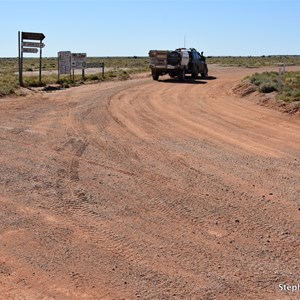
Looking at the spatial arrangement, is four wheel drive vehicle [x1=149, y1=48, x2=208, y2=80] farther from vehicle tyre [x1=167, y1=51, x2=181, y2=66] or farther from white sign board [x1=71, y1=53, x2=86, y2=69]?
white sign board [x1=71, y1=53, x2=86, y2=69]

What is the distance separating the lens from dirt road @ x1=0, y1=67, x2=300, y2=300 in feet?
16.5

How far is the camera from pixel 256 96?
21766 millimetres

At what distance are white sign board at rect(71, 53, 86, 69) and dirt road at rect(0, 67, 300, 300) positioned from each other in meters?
20.2

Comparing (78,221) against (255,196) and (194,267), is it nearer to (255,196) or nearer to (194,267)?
(194,267)

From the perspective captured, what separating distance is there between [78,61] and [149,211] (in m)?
28.2

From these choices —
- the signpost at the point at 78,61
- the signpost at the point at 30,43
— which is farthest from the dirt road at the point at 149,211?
the signpost at the point at 78,61

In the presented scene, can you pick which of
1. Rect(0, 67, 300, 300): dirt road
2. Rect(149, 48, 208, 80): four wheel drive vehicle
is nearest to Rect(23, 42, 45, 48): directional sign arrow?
Rect(149, 48, 208, 80): four wheel drive vehicle

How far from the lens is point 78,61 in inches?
1341

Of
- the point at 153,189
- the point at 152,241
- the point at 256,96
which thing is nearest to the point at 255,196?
the point at 153,189

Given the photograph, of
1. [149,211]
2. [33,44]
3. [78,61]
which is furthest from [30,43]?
[149,211]

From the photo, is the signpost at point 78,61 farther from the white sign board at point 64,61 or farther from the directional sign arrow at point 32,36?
the directional sign arrow at point 32,36

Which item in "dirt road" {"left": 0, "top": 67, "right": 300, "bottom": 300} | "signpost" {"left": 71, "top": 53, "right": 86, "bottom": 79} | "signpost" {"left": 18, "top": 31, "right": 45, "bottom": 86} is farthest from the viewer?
"signpost" {"left": 71, "top": 53, "right": 86, "bottom": 79}

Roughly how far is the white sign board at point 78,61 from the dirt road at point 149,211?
20.2m

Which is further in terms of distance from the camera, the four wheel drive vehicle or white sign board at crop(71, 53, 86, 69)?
white sign board at crop(71, 53, 86, 69)
